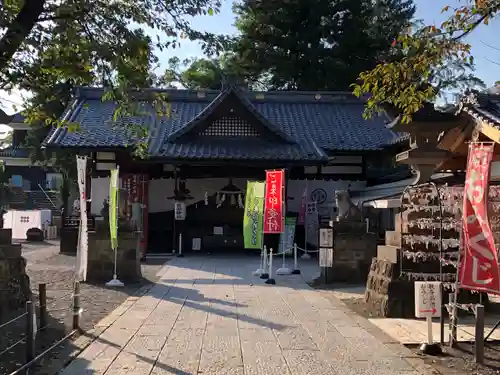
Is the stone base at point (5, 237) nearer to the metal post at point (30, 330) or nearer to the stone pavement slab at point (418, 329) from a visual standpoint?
the metal post at point (30, 330)

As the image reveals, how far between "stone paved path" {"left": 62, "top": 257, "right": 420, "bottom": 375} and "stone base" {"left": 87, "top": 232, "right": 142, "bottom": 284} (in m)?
1.38

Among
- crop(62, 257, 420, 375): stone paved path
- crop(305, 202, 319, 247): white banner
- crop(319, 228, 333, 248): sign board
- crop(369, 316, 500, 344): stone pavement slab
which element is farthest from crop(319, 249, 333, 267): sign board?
crop(305, 202, 319, 247): white banner

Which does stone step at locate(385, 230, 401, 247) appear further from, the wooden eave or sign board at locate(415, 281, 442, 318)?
sign board at locate(415, 281, 442, 318)

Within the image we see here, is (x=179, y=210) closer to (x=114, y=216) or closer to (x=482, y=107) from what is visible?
(x=114, y=216)

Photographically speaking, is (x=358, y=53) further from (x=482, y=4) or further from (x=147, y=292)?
(x=482, y=4)

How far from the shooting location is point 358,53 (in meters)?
31.7

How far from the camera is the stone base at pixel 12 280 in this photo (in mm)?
9102

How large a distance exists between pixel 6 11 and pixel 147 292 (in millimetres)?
7121

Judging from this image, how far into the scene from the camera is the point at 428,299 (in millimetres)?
7059

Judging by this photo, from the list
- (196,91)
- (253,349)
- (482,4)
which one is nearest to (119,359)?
(253,349)

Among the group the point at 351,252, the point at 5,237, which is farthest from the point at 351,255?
the point at 5,237

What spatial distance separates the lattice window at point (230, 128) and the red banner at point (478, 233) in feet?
48.9

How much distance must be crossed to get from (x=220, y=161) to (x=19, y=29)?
14.5 m

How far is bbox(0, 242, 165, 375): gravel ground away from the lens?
6719mm
